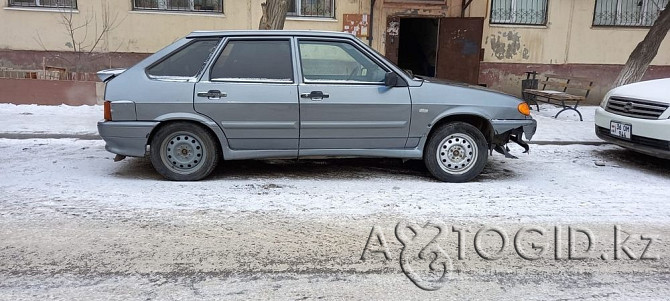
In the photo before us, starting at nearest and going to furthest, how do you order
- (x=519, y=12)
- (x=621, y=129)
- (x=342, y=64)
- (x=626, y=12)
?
(x=342, y=64)
(x=621, y=129)
(x=519, y=12)
(x=626, y=12)

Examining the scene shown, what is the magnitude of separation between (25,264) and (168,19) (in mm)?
9635

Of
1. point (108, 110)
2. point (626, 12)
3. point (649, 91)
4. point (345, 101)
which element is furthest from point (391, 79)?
point (626, 12)

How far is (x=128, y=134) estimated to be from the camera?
561 cm

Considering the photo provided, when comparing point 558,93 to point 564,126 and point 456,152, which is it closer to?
point 564,126

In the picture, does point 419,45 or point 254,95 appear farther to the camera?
point 419,45

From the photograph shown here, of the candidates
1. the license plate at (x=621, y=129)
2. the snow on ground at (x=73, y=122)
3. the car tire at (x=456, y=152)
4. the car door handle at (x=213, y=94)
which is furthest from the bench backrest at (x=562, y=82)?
the car door handle at (x=213, y=94)

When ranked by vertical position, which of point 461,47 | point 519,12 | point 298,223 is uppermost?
point 519,12

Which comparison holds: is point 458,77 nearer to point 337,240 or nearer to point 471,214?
point 471,214

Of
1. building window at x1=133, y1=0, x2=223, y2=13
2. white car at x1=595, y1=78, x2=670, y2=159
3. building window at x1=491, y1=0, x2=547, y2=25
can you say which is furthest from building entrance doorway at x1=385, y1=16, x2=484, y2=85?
white car at x1=595, y1=78, x2=670, y2=159

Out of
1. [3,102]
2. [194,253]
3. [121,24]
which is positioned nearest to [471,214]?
[194,253]

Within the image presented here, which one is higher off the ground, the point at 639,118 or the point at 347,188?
the point at 639,118

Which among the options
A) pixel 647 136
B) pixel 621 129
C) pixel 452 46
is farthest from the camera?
pixel 452 46

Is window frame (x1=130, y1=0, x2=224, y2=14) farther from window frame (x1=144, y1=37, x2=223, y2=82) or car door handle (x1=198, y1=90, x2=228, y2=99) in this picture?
car door handle (x1=198, y1=90, x2=228, y2=99)

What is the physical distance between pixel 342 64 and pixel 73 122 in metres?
5.59
